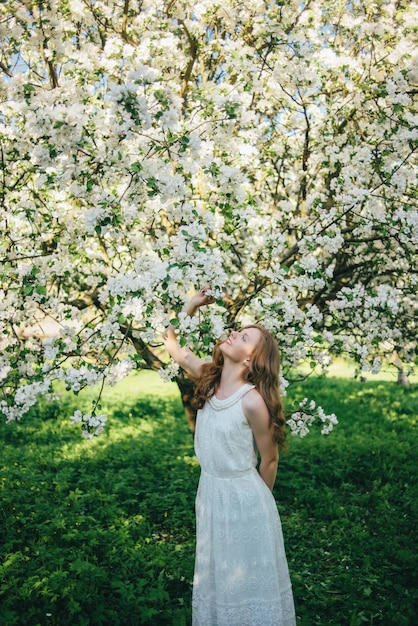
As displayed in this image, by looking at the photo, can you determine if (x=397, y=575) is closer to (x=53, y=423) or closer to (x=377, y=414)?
(x=377, y=414)

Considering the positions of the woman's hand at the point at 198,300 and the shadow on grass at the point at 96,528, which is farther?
the shadow on grass at the point at 96,528

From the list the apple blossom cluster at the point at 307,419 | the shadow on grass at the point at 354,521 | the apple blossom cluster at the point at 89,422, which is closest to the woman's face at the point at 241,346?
the apple blossom cluster at the point at 89,422

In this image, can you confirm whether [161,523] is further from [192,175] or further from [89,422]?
[192,175]

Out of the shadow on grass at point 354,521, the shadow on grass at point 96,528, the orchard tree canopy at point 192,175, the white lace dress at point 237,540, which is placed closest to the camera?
the white lace dress at point 237,540

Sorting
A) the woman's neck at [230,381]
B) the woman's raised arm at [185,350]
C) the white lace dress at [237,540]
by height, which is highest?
the woman's raised arm at [185,350]

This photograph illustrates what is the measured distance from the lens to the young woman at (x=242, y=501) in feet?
9.84

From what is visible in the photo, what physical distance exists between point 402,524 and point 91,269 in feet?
14.4

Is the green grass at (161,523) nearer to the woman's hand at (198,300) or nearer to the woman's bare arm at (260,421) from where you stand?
the woman's bare arm at (260,421)

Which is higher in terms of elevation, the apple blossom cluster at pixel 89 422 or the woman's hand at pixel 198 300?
the woman's hand at pixel 198 300

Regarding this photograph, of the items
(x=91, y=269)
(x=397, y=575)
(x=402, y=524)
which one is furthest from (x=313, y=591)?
(x=91, y=269)

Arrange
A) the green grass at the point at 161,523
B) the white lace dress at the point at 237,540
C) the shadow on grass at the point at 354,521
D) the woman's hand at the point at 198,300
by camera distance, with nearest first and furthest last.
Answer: the white lace dress at the point at 237,540, the woman's hand at the point at 198,300, the green grass at the point at 161,523, the shadow on grass at the point at 354,521

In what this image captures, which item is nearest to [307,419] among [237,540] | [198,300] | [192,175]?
[237,540]

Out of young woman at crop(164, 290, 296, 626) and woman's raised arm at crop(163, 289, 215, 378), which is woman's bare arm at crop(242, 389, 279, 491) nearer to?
young woman at crop(164, 290, 296, 626)

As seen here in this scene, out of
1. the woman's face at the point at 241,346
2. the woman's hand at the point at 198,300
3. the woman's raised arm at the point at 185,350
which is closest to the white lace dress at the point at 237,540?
the woman's face at the point at 241,346
